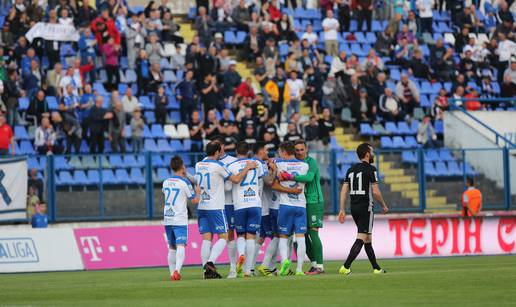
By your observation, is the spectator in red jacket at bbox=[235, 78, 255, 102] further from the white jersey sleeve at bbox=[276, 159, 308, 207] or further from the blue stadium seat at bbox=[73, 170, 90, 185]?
the white jersey sleeve at bbox=[276, 159, 308, 207]

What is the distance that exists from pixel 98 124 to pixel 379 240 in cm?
746

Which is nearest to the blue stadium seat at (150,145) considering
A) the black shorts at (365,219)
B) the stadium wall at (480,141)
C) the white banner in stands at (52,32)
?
the white banner in stands at (52,32)

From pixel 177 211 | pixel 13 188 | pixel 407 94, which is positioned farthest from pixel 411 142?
pixel 177 211

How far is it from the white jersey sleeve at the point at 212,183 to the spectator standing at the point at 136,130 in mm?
11344

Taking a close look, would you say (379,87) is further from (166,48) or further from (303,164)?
(303,164)

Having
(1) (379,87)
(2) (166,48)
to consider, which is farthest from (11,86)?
(1) (379,87)

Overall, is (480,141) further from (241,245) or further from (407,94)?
(241,245)

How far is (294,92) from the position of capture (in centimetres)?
3431

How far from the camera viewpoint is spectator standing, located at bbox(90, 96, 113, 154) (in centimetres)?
3017

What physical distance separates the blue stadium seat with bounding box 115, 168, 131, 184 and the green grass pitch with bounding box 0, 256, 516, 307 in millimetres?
7049

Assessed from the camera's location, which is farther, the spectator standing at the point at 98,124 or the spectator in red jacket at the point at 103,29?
the spectator in red jacket at the point at 103,29

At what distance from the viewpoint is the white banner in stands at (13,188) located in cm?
2727

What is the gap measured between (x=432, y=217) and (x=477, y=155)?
3.43 meters

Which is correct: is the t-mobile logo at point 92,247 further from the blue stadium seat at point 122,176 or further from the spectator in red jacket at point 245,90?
the spectator in red jacket at point 245,90
